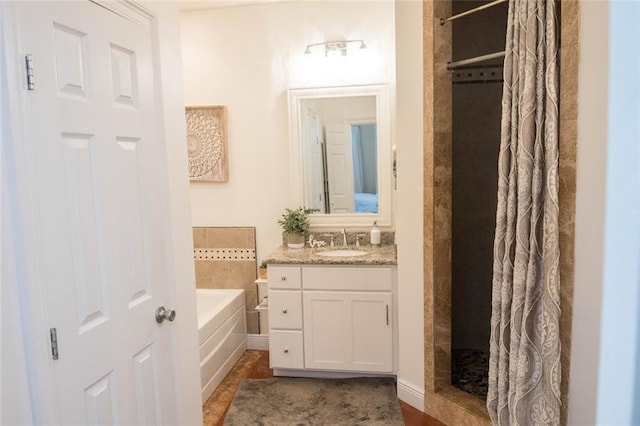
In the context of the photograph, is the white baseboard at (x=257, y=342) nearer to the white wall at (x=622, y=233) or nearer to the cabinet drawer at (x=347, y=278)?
the cabinet drawer at (x=347, y=278)

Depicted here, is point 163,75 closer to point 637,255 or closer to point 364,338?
point 637,255

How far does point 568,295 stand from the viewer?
165 cm

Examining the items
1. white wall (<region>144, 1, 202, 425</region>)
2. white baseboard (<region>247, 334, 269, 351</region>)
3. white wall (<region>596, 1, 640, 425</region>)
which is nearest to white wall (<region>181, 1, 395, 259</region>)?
white baseboard (<region>247, 334, 269, 351</region>)

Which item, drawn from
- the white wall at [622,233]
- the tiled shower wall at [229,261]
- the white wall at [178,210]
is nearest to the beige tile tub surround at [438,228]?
the white wall at [178,210]

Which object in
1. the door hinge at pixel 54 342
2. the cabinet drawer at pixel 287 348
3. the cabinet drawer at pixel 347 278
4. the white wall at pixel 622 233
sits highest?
the white wall at pixel 622 233

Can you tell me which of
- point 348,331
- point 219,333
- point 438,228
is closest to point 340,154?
point 438,228

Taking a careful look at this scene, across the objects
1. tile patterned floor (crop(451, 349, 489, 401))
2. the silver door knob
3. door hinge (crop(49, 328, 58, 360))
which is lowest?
tile patterned floor (crop(451, 349, 489, 401))

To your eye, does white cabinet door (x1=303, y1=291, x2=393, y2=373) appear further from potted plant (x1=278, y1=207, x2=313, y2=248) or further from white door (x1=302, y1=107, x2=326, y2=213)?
white door (x1=302, y1=107, x2=326, y2=213)

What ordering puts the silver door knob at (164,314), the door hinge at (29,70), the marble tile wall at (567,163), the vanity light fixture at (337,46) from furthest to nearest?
the vanity light fixture at (337,46) < the silver door knob at (164,314) < the marble tile wall at (567,163) < the door hinge at (29,70)

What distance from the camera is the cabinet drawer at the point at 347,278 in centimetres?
285

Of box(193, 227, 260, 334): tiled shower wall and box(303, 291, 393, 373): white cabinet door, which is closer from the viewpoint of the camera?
box(303, 291, 393, 373): white cabinet door

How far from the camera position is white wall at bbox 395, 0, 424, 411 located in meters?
2.47

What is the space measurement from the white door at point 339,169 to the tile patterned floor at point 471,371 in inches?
51.8

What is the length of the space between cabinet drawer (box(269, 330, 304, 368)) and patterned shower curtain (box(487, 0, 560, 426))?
141 cm
